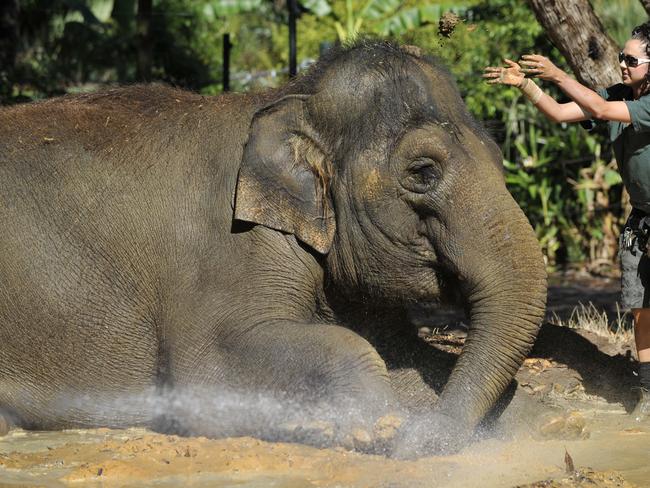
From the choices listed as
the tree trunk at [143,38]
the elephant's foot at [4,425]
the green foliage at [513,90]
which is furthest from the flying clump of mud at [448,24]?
the tree trunk at [143,38]

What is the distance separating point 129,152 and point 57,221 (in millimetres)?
518

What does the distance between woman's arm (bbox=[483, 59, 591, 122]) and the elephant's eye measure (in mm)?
568

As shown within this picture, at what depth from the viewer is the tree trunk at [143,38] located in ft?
44.9

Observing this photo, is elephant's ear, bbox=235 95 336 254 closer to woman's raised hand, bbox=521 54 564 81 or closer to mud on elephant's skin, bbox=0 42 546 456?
mud on elephant's skin, bbox=0 42 546 456

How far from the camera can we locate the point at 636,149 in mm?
6273

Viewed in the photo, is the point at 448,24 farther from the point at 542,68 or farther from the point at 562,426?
the point at 562,426

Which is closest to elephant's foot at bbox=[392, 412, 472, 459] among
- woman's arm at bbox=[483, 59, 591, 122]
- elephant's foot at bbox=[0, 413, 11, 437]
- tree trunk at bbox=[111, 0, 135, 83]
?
woman's arm at bbox=[483, 59, 591, 122]

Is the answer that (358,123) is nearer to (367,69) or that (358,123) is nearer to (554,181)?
(367,69)

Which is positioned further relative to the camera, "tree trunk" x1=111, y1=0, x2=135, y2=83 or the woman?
"tree trunk" x1=111, y1=0, x2=135, y2=83

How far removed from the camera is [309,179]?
19.1ft

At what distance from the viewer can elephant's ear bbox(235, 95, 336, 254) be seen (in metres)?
5.72

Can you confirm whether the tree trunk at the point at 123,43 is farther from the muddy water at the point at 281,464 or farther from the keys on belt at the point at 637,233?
the muddy water at the point at 281,464

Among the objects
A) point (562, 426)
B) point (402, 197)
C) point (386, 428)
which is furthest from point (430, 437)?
point (402, 197)

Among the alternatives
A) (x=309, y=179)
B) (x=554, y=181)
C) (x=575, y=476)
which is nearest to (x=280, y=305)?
(x=309, y=179)
